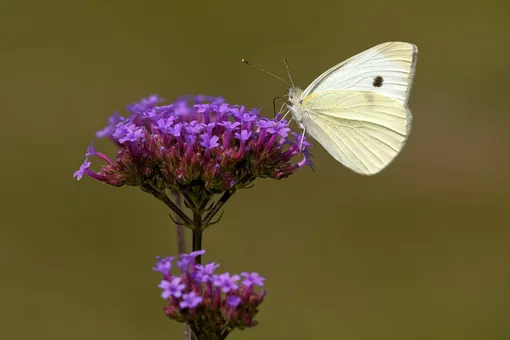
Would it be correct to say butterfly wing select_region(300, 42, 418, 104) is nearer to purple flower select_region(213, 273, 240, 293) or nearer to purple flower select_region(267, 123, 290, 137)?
purple flower select_region(267, 123, 290, 137)

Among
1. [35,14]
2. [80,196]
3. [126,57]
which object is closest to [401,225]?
[80,196]

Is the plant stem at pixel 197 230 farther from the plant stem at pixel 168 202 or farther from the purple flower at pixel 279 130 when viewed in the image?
the purple flower at pixel 279 130

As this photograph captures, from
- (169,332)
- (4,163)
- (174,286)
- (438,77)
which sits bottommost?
(174,286)

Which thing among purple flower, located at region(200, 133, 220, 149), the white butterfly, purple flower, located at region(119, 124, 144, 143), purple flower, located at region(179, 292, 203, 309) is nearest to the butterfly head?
the white butterfly

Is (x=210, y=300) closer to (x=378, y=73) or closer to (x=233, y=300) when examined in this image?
(x=233, y=300)

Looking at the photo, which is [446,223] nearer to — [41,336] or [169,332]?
[169,332]
